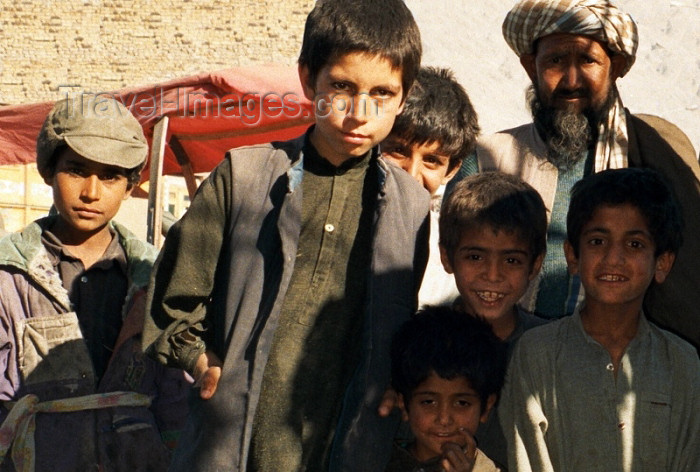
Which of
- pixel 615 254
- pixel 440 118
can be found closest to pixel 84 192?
pixel 440 118

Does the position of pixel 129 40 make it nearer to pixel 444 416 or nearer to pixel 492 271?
pixel 492 271

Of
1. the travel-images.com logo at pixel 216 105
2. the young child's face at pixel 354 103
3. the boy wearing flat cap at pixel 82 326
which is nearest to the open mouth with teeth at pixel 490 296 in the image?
the young child's face at pixel 354 103

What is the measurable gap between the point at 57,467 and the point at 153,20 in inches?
904

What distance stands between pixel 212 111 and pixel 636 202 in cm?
636

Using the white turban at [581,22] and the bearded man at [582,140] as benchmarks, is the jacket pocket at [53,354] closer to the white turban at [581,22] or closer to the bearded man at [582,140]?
the bearded man at [582,140]

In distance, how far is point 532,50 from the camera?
3891mm

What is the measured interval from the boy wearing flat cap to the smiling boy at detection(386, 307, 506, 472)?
0.93m

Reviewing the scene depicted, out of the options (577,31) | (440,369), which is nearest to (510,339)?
(440,369)

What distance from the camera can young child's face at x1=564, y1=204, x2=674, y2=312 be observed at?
2.73 metres

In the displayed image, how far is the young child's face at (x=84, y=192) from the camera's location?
324 cm

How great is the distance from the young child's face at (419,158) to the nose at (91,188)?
1.04 metres

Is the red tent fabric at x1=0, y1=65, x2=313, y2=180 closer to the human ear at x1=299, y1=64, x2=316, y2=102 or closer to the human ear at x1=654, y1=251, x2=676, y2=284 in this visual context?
the human ear at x1=299, y1=64, x2=316, y2=102

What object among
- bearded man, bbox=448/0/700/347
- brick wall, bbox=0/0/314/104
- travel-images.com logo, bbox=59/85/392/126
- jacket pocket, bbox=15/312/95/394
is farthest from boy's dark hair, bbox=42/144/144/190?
brick wall, bbox=0/0/314/104

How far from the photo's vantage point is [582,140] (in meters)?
3.64
